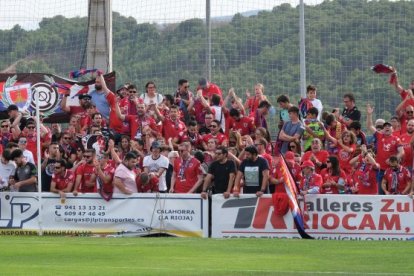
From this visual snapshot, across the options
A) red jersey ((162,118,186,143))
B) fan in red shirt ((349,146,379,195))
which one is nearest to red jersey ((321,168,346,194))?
fan in red shirt ((349,146,379,195))

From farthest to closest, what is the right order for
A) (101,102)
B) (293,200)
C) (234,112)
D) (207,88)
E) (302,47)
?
(302,47), (101,102), (207,88), (234,112), (293,200)

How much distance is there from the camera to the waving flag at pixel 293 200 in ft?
78.1

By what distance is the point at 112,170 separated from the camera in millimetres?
25500

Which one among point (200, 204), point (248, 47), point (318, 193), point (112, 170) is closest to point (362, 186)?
point (318, 193)

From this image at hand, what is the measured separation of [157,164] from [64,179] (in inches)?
77.3

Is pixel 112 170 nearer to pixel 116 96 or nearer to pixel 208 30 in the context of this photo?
pixel 116 96

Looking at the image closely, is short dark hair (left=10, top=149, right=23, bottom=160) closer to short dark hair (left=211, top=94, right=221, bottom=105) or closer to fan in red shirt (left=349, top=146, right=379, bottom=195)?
short dark hair (left=211, top=94, right=221, bottom=105)

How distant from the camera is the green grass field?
17609mm

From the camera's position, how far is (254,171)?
24.3 meters

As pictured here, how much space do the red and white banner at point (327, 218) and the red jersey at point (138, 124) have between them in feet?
11.8

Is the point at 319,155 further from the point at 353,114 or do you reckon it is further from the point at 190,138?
the point at 190,138

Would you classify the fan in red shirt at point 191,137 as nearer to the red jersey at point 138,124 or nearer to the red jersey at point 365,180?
the red jersey at point 138,124

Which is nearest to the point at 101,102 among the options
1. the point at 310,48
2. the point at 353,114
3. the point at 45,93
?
the point at 45,93

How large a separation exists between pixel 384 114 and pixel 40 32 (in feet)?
30.9
